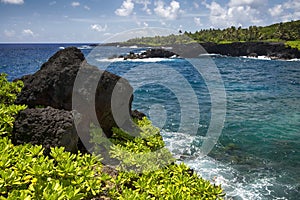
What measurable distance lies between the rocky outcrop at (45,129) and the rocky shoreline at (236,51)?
85.4 metres

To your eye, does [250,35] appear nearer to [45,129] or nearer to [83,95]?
[83,95]

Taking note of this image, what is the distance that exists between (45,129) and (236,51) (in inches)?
4169

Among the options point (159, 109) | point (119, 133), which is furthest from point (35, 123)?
point (159, 109)

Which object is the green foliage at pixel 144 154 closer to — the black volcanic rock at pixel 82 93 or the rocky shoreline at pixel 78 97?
the rocky shoreline at pixel 78 97

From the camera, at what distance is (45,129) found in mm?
6336

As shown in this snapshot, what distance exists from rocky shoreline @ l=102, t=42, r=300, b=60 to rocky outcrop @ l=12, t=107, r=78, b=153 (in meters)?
85.4

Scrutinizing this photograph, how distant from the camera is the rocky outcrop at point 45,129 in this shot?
6297 millimetres

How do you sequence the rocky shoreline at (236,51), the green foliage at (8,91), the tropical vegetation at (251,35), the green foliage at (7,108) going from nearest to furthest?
the green foliage at (7,108), the green foliage at (8,91), the rocky shoreline at (236,51), the tropical vegetation at (251,35)

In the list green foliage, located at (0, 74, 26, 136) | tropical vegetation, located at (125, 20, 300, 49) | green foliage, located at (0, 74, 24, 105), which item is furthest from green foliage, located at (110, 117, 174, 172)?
tropical vegetation, located at (125, 20, 300, 49)

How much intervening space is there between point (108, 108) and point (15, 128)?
3085mm

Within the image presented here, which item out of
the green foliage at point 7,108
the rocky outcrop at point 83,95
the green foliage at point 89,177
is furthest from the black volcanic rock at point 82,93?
the green foliage at point 89,177

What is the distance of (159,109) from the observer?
23906 millimetres

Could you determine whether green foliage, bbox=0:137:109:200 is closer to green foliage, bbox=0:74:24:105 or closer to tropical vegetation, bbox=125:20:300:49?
green foliage, bbox=0:74:24:105

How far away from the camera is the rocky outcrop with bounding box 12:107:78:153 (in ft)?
20.7
